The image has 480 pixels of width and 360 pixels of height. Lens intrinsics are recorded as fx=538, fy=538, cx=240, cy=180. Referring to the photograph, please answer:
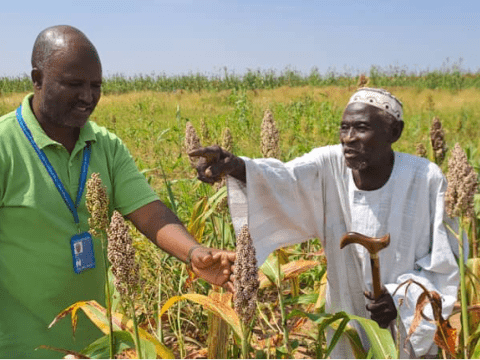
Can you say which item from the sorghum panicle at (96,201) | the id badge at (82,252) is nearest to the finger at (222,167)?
the id badge at (82,252)

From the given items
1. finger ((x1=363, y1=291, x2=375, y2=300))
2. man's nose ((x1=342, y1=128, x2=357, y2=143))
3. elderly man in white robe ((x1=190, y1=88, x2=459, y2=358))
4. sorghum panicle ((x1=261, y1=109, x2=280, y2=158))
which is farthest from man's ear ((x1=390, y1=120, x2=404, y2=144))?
finger ((x1=363, y1=291, x2=375, y2=300))

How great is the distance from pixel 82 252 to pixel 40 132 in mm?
395

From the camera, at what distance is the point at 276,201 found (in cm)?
206

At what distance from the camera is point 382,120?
1.91 meters

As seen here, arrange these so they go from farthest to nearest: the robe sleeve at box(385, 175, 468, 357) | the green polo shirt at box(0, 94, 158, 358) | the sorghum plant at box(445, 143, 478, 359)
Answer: the robe sleeve at box(385, 175, 468, 357), the green polo shirt at box(0, 94, 158, 358), the sorghum plant at box(445, 143, 478, 359)

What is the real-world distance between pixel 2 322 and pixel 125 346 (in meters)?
0.55

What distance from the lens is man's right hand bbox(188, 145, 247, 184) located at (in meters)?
1.74

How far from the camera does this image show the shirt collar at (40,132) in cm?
165

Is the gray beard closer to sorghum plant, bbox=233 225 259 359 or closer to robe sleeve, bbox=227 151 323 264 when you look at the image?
robe sleeve, bbox=227 151 323 264

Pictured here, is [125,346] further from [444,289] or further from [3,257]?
[444,289]

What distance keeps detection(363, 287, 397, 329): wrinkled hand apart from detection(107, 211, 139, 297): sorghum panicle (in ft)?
3.70

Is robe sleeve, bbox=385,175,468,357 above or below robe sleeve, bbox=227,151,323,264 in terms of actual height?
below

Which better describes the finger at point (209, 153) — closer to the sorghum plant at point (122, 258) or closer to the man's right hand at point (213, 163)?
the man's right hand at point (213, 163)

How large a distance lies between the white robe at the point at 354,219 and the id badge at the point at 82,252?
0.54 metres
